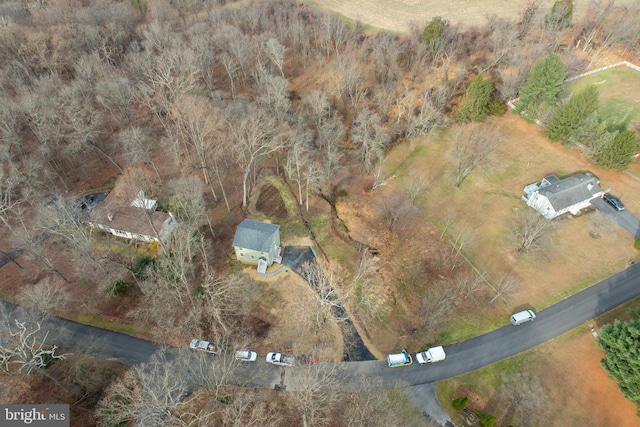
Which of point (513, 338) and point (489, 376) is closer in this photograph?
point (489, 376)

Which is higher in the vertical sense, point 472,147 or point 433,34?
point 433,34

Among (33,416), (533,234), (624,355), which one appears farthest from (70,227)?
(624,355)

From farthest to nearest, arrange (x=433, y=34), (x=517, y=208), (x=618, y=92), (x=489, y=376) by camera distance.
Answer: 1. (x=433, y=34)
2. (x=618, y=92)
3. (x=517, y=208)
4. (x=489, y=376)

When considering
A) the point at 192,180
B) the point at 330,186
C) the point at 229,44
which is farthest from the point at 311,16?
the point at 192,180

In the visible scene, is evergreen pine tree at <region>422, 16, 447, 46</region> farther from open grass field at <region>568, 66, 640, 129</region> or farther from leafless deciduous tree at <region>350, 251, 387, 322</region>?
leafless deciduous tree at <region>350, 251, 387, 322</region>

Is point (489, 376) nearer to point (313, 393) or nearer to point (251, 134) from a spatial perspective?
point (313, 393)

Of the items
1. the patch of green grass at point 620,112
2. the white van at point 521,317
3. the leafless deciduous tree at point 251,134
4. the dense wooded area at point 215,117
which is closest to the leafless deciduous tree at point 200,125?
the dense wooded area at point 215,117
